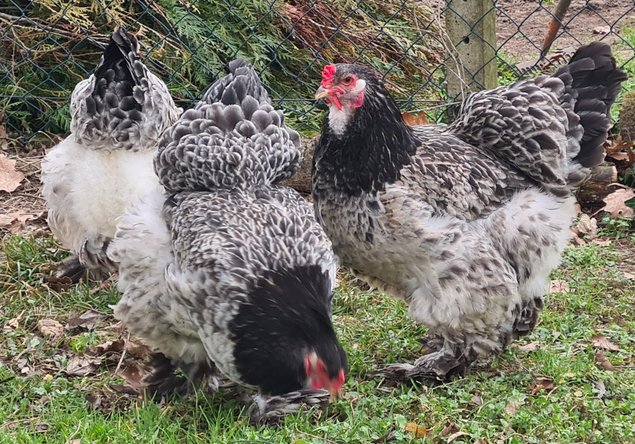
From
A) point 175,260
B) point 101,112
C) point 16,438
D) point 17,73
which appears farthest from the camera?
point 17,73

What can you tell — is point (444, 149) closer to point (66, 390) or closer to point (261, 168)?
point (261, 168)

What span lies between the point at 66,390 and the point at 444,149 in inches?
78.5

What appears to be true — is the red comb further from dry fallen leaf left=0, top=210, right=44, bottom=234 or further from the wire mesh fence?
dry fallen leaf left=0, top=210, right=44, bottom=234

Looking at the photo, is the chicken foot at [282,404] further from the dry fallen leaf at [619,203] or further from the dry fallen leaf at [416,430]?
the dry fallen leaf at [619,203]

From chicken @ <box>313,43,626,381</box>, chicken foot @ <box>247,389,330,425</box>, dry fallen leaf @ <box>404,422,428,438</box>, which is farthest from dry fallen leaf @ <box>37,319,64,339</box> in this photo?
dry fallen leaf @ <box>404,422,428,438</box>

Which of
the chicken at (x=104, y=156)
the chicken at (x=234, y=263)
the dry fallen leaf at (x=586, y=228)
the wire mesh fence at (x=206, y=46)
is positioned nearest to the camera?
the chicken at (x=234, y=263)

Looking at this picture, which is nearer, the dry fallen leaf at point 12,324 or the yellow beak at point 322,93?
the yellow beak at point 322,93

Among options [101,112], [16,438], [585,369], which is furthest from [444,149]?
[16,438]

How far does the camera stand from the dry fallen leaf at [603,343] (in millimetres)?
4195

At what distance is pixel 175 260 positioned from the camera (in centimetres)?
353

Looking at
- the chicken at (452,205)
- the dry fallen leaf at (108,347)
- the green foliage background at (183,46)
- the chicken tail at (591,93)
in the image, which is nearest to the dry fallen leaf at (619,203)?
the chicken tail at (591,93)

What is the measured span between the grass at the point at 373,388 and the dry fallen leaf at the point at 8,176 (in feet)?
2.99

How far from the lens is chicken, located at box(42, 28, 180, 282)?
184 inches

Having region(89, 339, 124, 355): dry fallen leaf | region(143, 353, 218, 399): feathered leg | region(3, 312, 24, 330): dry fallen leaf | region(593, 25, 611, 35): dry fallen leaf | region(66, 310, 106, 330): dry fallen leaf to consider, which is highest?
region(593, 25, 611, 35): dry fallen leaf
